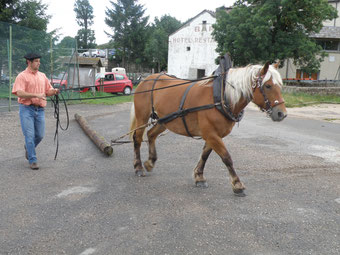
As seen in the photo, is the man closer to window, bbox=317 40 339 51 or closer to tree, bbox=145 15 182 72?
window, bbox=317 40 339 51

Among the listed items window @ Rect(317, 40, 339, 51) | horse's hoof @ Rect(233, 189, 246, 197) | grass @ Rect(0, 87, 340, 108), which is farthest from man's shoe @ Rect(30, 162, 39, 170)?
window @ Rect(317, 40, 339, 51)

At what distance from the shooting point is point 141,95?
5.65 m

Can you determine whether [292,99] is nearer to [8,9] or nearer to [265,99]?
[265,99]

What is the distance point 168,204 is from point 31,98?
3101 millimetres

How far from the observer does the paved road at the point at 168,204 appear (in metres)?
3.21

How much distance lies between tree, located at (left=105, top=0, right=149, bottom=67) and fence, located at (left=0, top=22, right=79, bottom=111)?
33.5 metres

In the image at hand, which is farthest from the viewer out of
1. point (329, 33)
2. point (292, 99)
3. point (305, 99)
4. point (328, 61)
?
point (328, 61)

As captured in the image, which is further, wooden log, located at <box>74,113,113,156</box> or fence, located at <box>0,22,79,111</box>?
fence, located at <box>0,22,79,111</box>

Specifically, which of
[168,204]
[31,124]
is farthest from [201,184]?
[31,124]

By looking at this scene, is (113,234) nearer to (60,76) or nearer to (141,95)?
(141,95)

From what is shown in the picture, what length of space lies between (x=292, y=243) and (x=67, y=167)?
407 cm

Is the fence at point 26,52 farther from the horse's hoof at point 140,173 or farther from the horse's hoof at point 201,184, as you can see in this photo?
the horse's hoof at point 201,184

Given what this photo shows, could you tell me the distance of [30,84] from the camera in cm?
545

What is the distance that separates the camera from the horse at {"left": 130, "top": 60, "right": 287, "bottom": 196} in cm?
413
